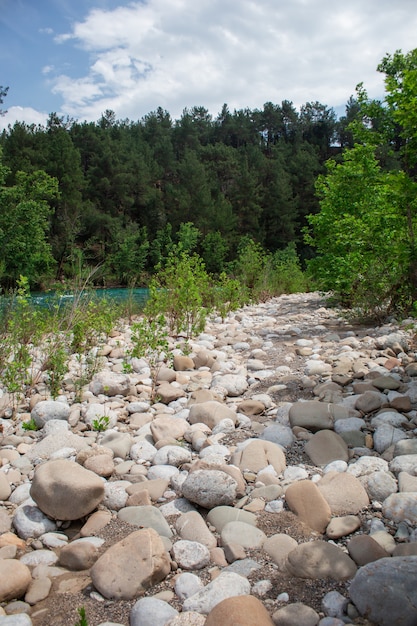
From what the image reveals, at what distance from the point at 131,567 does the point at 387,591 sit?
3.03 feet

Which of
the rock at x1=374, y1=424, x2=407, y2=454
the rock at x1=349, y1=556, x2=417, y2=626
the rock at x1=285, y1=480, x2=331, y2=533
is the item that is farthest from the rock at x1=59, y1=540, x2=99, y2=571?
the rock at x1=374, y1=424, x2=407, y2=454

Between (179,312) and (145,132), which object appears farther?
(145,132)

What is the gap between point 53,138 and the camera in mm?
33594

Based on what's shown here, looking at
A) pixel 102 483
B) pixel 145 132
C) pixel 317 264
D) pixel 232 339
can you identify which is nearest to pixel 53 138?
pixel 145 132

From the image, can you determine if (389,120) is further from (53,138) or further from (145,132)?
(145,132)

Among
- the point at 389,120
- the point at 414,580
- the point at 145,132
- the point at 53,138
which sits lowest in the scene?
the point at 414,580

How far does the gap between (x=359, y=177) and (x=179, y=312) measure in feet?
13.9

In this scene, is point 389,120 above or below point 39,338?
above

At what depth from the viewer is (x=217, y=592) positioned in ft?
5.69

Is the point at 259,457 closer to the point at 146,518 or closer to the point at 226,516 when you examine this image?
the point at 226,516

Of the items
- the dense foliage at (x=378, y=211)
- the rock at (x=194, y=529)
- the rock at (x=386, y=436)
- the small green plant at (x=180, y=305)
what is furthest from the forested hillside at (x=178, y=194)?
the rock at (x=194, y=529)

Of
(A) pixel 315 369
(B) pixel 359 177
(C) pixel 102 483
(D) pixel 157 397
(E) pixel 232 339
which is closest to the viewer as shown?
(C) pixel 102 483

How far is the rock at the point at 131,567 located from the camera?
1815 millimetres

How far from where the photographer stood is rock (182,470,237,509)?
7.74 ft
